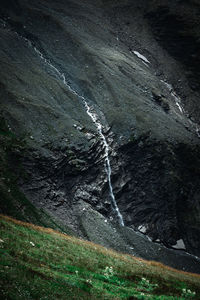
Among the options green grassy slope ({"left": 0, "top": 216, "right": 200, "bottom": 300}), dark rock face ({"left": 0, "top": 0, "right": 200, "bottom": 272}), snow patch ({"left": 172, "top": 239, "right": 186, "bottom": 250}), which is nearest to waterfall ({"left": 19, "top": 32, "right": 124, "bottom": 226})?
dark rock face ({"left": 0, "top": 0, "right": 200, "bottom": 272})

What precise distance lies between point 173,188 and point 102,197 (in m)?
17.6

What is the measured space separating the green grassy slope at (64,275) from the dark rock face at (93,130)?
16.2 meters

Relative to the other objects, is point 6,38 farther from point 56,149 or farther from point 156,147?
point 156,147

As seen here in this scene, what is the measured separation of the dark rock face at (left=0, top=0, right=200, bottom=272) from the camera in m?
51.8

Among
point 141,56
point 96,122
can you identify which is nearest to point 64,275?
point 96,122

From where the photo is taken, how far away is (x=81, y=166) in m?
57.7

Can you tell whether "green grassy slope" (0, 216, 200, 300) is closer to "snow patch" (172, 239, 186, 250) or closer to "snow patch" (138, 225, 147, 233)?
"snow patch" (138, 225, 147, 233)

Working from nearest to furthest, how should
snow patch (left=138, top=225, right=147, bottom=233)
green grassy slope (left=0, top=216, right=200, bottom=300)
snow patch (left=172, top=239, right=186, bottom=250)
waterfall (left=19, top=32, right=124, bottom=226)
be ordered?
green grassy slope (left=0, top=216, right=200, bottom=300) < snow patch (left=138, top=225, right=147, bottom=233) < waterfall (left=19, top=32, right=124, bottom=226) < snow patch (left=172, top=239, right=186, bottom=250)

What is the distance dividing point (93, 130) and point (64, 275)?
48694 mm

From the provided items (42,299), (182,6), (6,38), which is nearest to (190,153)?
(6,38)

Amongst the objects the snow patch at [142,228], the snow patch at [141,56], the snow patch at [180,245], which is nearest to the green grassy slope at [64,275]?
the snow patch at [142,228]

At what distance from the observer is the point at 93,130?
63188 millimetres

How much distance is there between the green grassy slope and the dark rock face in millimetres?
16151

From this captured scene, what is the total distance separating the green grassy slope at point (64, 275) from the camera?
36.5 feet
